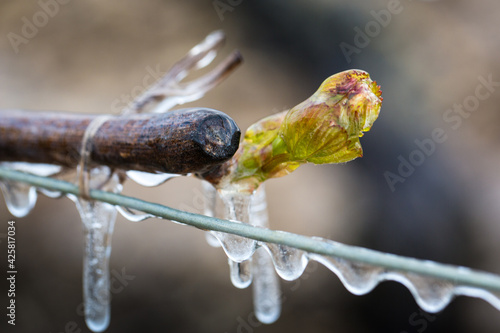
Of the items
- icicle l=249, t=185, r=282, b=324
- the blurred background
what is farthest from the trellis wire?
the blurred background

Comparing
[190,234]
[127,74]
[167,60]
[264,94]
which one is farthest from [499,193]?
[127,74]

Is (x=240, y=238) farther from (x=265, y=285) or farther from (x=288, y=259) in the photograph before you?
(x=265, y=285)

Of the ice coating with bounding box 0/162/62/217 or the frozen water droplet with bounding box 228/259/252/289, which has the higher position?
the ice coating with bounding box 0/162/62/217

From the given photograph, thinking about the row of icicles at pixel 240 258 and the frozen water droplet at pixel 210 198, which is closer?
the row of icicles at pixel 240 258

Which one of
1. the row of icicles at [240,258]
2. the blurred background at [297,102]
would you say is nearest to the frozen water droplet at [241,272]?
the row of icicles at [240,258]

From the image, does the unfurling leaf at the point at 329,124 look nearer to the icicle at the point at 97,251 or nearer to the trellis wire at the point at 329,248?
the trellis wire at the point at 329,248

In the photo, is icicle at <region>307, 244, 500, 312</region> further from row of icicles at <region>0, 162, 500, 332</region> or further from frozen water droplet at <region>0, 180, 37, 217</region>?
frozen water droplet at <region>0, 180, 37, 217</region>
